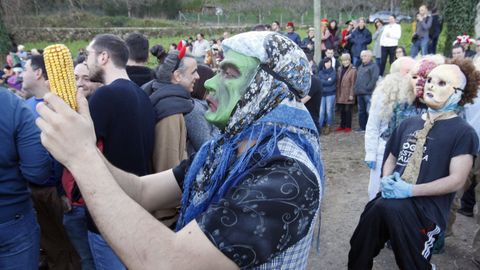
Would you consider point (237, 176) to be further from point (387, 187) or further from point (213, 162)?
point (387, 187)

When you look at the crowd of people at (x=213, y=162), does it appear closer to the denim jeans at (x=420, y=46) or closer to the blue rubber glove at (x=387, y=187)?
the blue rubber glove at (x=387, y=187)

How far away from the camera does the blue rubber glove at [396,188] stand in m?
2.99

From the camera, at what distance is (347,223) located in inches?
194

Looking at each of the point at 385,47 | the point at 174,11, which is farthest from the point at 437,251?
the point at 174,11

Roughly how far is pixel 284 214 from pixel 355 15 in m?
31.9

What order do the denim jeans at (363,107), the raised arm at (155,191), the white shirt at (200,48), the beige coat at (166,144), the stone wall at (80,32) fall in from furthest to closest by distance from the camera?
the stone wall at (80,32) < the white shirt at (200,48) < the denim jeans at (363,107) < the beige coat at (166,144) < the raised arm at (155,191)

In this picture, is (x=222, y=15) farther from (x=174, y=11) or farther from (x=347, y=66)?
(x=347, y=66)

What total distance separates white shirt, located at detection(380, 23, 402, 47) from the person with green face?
1120 centimetres

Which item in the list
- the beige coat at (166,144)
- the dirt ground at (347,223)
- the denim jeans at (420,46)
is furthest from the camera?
the denim jeans at (420,46)

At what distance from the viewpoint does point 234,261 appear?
1.15m

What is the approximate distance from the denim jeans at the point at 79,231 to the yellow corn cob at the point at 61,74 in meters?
1.81

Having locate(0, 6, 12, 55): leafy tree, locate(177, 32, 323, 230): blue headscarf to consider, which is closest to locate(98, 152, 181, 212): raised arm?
locate(177, 32, 323, 230): blue headscarf

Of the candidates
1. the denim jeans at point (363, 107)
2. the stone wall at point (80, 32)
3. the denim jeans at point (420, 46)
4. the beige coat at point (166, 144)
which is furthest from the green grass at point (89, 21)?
the beige coat at point (166, 144)

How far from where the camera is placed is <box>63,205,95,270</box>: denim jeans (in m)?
2.98
